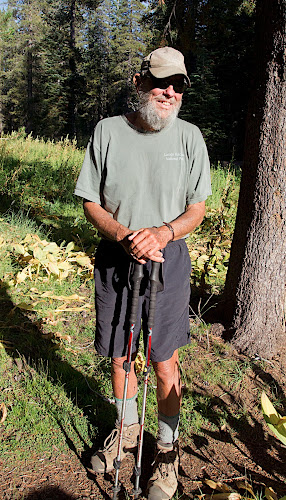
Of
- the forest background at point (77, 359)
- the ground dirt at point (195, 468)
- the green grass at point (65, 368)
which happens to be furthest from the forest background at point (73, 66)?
the ground dirt at point (195, 468)

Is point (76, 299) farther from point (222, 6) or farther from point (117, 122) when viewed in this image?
point (222, 6)

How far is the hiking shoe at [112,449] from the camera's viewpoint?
2.37m

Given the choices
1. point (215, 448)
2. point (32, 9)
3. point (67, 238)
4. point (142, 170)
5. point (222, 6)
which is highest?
point (32, 9)

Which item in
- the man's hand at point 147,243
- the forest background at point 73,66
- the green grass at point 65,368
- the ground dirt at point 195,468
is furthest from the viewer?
the forest background at point 73,66

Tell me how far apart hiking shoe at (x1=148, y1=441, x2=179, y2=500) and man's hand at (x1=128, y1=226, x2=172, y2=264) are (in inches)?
47.5

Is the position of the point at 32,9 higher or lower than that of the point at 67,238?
higher

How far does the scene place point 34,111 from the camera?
4275cm

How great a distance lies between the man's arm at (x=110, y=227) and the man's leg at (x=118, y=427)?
743 mm

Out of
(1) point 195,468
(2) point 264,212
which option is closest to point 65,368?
(1) point 195,468

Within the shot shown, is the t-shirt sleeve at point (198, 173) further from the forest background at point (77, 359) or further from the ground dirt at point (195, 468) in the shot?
the ground dirt at point (195, 468)

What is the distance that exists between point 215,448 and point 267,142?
2.30 metres

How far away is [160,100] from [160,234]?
0.68m

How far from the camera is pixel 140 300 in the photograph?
2137mm

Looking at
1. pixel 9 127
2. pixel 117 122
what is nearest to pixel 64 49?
pixel 9 127
